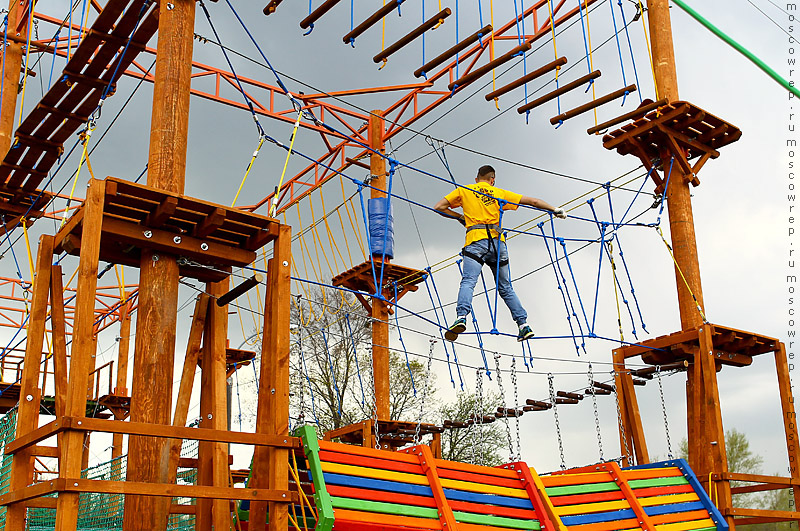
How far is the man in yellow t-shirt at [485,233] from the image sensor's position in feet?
31.3

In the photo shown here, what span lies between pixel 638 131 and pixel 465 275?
121 inches

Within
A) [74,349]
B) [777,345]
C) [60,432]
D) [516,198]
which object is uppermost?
[516,198]

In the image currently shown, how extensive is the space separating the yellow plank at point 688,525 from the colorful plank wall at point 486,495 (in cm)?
1

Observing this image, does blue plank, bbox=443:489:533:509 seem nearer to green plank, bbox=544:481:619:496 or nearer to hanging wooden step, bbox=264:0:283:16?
green plank, bbox=544:481:619:496

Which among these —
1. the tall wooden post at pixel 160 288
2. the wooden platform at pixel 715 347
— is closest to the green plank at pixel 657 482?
the wooden platform at pixel 715 347

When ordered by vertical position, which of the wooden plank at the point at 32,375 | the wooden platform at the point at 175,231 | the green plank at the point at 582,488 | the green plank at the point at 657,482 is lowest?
the green plank at the point at 582,488

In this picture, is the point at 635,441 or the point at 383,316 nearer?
the point at 635,441

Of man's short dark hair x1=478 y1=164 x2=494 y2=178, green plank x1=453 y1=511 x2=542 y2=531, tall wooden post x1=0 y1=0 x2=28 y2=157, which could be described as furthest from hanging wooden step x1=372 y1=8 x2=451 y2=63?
tall wooden post x1=0 y1=0 x2=28 y2=157

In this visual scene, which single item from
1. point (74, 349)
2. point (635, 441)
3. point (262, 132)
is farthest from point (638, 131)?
point (74, 349)

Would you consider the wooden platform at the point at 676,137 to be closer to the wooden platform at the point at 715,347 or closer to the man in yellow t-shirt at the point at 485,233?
the man in yellow t-shirt at the point at 485,233

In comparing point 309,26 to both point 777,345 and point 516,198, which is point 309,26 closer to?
point 516,198

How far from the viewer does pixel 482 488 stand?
811 cm

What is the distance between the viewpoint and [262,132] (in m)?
8.83

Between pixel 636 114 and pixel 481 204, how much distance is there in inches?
91.4
